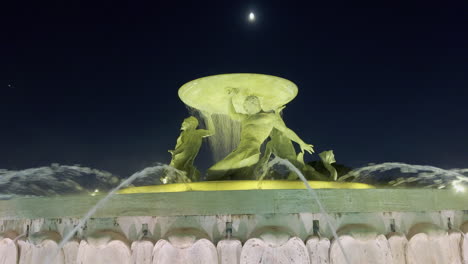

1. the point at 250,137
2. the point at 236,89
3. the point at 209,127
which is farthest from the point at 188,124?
the point at 250,137

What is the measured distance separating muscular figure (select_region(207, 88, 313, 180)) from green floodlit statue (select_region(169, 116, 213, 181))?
1.10 meters

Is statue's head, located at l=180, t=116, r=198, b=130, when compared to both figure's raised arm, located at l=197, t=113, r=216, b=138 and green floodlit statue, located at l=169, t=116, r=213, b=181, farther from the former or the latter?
figure's raised arm, located at l=197, t=113, r=216, b=138

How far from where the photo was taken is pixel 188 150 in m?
9.00

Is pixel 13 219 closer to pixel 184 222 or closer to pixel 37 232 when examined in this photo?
pixel 37 232

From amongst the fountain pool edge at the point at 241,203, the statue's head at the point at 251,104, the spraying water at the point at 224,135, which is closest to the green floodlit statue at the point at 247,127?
the statue's head at the point at 251,104

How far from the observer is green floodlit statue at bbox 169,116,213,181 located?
29.2 feet

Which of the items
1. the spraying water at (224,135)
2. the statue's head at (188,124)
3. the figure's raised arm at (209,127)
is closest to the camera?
the statue's head at (188,124)

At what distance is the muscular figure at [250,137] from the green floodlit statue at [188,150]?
3.61 ft

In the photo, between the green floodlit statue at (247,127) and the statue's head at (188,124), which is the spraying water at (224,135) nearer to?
the green floodlit statue at (247,127)

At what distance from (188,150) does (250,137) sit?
1.68 m

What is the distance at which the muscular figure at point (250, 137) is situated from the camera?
7.79m

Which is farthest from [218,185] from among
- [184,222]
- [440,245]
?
[440,245]

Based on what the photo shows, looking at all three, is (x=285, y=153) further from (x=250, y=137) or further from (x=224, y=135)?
(x=224, y=135)

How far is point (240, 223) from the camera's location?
14.2 ft
